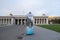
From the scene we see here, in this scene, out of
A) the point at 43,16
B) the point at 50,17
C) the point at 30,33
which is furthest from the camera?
the point at 50,17

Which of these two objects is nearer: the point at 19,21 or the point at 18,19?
the point at 18,19

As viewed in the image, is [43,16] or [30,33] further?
[43,16]

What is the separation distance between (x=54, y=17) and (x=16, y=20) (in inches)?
1143

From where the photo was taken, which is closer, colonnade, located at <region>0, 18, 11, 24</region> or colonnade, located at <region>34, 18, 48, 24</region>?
colonnade, located at <region>0, 18, 11, 24</region>

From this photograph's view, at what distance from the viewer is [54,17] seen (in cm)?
13062

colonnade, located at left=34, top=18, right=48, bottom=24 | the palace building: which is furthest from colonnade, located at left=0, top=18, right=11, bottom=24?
colonnade, located at left=34, top=18, right=48, bottom=24

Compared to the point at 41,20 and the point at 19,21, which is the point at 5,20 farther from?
the point at 41,20

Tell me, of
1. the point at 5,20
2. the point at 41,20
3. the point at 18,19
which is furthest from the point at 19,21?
the point at 41,20

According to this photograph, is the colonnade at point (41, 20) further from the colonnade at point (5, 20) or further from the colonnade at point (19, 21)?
the colonnade at point (5, 20)

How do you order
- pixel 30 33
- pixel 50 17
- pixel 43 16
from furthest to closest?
pixel 50 17, pixel 43 16, pixel 30 33

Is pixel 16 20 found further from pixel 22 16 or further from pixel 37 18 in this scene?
pixel 37 18

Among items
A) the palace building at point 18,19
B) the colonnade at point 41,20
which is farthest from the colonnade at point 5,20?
the colonnade at point 41,20

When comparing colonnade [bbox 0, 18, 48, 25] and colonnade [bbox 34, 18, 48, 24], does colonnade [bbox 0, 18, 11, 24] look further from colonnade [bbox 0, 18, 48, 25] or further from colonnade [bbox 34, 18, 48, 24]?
colonnade [bbox 34, 18, 48, 24]

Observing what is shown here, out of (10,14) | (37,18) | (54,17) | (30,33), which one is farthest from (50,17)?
(30,33)
